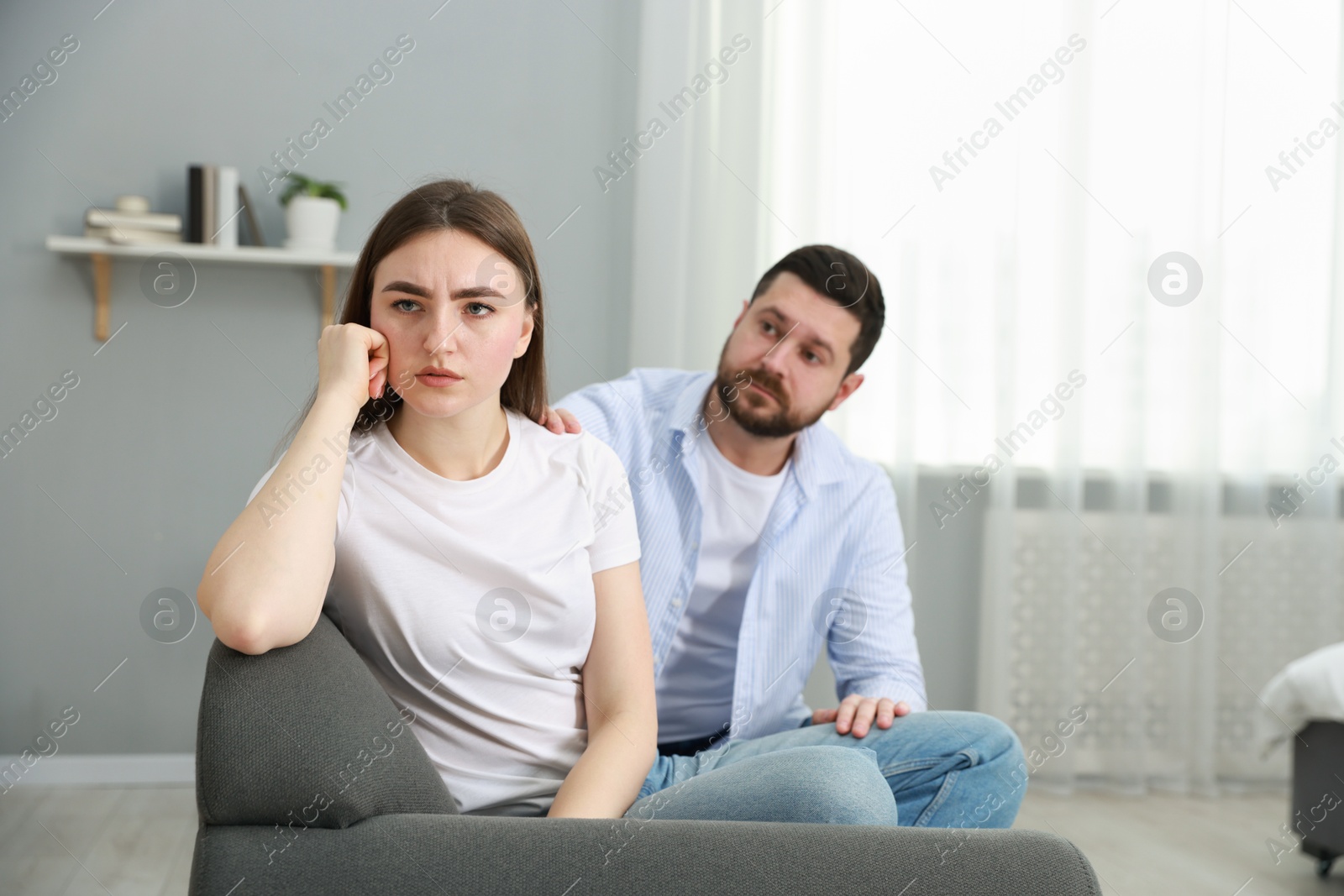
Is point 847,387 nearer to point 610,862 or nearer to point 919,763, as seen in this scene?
point 919,763

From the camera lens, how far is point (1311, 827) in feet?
7.64

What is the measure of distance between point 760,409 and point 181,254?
183 centimetres

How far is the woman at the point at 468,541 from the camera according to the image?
105 centimetres

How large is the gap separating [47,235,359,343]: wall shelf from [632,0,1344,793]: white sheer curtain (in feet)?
2.77

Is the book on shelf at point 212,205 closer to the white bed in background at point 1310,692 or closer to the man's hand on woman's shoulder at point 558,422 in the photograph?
the man's hand on woman's shoulder at point 558,422

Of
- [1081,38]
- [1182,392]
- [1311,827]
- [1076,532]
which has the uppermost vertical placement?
[1081,38]

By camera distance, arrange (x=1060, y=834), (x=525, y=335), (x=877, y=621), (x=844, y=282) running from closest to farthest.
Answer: (x=525, y=335) → (x=877, y=621) → (x=844, y=282) → (x=1060, y=834)

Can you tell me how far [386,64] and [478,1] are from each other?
0.32 metres

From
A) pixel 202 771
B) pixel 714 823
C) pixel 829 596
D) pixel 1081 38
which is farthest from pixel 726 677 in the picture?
pixel 1081 38

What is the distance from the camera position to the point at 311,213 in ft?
8.97

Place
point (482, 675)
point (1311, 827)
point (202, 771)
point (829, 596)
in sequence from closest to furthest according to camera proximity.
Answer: point (202, 771), point (482, 675), point (829, 596), point (1311, 827)

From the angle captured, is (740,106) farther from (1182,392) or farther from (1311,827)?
(1311,827)

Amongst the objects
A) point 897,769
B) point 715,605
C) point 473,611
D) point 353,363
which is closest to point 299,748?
point 473,611

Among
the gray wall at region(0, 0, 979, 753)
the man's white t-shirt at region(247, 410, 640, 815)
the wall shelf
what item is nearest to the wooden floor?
the gray wall at region(0, 0, 979, 753)
